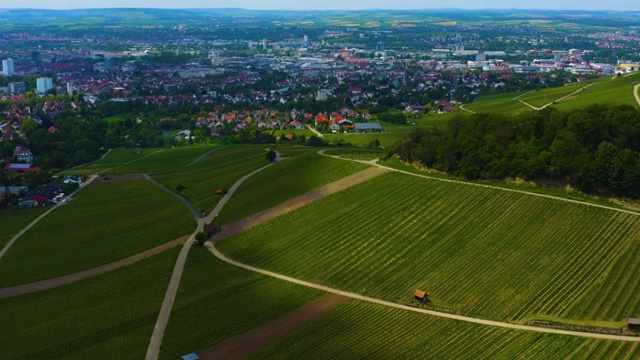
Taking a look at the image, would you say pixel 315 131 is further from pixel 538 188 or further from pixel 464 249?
pixel 464 249

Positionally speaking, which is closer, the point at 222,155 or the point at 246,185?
the point at 246,185

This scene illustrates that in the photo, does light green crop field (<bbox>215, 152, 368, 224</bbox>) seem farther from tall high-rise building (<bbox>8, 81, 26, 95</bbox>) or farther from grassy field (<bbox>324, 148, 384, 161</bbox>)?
tall high-rise building (<bbox>8, 81, 26, 95</bbox>)

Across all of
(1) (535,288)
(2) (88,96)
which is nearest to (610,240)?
(1) (535,288)

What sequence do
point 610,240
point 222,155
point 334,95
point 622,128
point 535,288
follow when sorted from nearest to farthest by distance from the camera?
point 535,288 < point 610,240 < point 622,128 < point 222,155 < point 334,95

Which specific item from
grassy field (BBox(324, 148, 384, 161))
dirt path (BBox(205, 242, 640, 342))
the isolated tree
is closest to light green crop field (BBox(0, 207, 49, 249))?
dirt path (BBox(205, 242, 640, 342))

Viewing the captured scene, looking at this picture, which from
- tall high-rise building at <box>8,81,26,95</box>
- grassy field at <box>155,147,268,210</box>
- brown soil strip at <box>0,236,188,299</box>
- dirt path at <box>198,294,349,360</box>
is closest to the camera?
dirt path at <box>198,294,349,360</box>

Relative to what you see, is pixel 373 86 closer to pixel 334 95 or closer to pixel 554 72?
pixel 334 95

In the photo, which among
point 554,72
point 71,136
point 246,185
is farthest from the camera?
point 554,72
